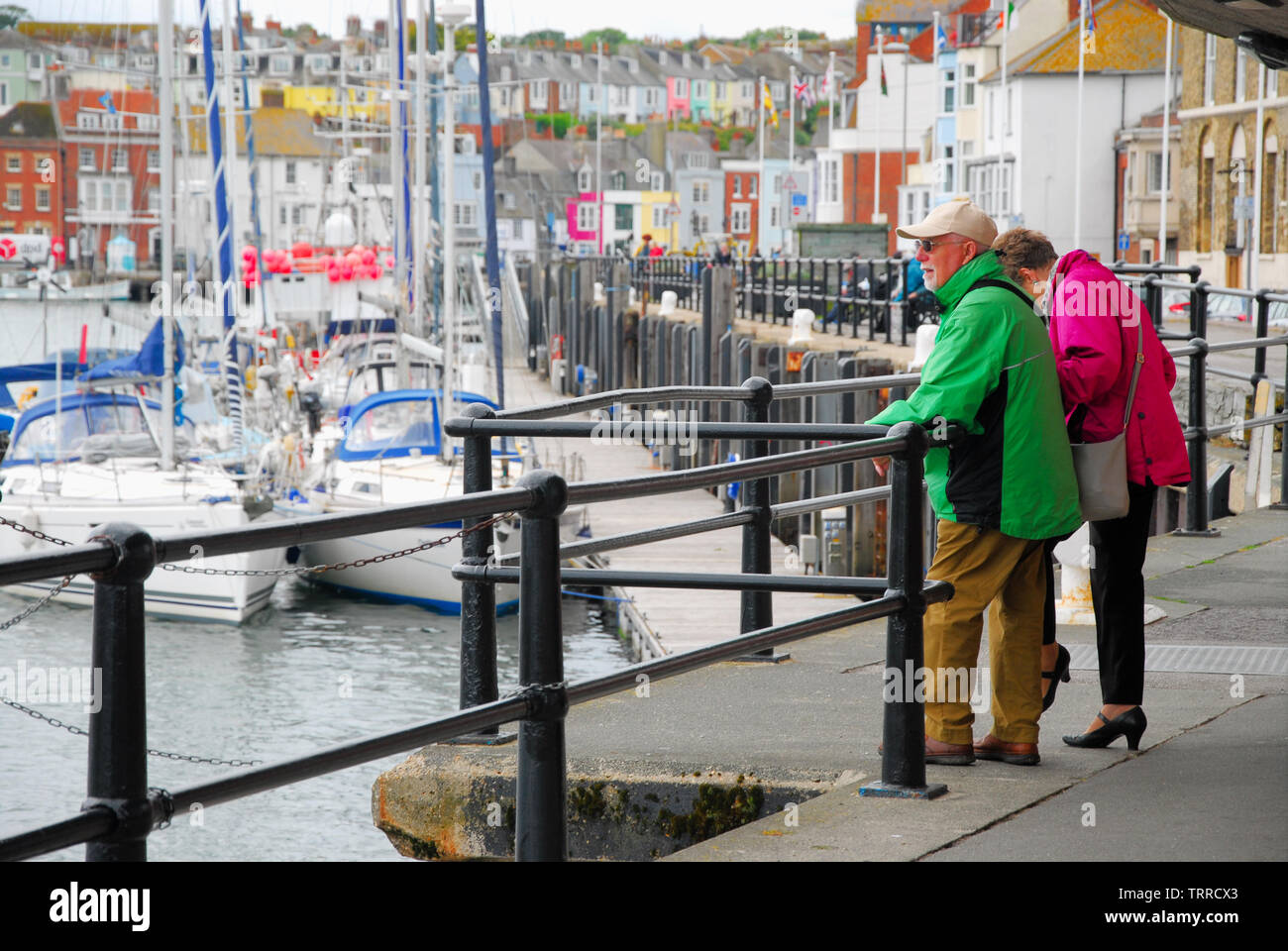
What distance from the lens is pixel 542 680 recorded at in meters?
3.57

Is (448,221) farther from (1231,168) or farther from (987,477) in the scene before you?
(1231,168)

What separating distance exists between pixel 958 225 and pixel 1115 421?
78cm

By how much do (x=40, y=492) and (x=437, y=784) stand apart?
19406mm

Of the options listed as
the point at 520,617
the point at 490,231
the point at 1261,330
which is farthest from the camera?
the point at 490,231

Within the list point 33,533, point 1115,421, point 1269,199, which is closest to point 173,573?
point 33,533

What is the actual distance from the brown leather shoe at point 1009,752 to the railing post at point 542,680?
62.4 inches

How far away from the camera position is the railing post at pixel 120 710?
104 inches

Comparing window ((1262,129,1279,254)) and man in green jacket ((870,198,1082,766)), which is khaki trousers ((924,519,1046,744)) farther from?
window ((1262,129,1279,254))

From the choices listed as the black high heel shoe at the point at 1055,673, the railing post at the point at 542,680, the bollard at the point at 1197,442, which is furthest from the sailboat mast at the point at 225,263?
the railing post at the point at 542,680

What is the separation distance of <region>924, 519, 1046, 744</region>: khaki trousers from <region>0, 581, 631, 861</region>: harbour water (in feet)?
27.7
